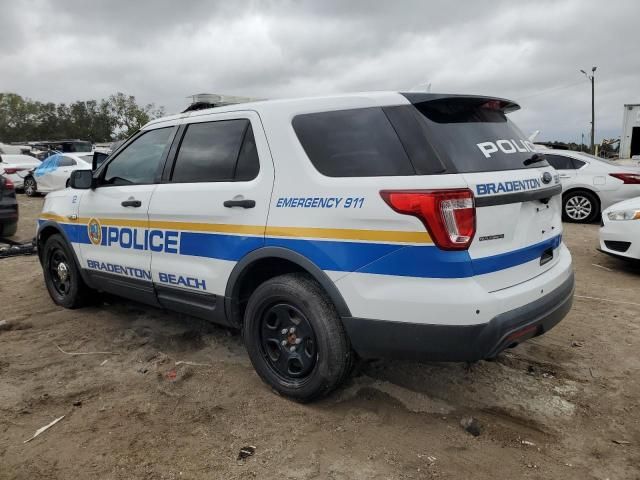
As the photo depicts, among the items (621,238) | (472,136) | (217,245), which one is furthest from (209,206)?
(621,238)

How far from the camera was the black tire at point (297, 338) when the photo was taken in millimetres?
2855

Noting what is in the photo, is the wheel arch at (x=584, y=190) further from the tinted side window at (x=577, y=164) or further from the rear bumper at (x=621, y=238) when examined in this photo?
the rear bumper at (x=621, y=238)

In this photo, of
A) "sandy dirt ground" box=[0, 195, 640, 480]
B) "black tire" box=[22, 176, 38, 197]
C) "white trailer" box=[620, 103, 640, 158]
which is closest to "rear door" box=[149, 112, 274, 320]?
"sandy dirt ground" box=[0, 195, 640, 480]

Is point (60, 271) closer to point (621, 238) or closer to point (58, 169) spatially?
point (621, 238)

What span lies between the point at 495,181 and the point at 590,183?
8322mm

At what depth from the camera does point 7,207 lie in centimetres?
805

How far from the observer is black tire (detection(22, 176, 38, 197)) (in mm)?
15906

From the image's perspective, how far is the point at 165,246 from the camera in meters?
3.69

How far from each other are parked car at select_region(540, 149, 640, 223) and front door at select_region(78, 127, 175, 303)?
8236mm

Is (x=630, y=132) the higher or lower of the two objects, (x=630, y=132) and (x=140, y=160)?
the higher

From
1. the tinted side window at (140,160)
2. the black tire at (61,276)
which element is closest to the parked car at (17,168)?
the black tire at (61,276)

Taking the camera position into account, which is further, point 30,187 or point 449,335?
point 30,187

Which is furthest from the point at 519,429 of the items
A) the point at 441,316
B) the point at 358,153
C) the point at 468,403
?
the point at 358,153

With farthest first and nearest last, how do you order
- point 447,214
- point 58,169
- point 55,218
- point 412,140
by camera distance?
point 58,169 < point 55,218 < point 412,140 < point 447,214
